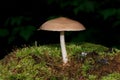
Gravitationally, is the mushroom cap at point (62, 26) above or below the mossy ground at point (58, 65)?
above

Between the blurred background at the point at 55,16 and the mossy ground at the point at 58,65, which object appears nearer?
the mossy ground at the point at 58,65

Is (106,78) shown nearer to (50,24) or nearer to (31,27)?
(50,24)

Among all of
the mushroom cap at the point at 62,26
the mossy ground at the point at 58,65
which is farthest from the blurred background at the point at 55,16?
the mushroom cap at the point at 62,26

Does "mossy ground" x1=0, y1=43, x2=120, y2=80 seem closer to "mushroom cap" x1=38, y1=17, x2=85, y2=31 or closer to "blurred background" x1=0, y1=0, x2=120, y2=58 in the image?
"mushroom cap" x1=38, y1=17, x2=85, y2=31

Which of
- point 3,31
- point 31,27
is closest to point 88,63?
point 31,27

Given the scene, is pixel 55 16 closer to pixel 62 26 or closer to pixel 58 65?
pixel 58 65

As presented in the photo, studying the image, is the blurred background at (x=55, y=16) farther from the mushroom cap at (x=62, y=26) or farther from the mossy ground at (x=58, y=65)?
the mushroom cap at (x=62, y=26)

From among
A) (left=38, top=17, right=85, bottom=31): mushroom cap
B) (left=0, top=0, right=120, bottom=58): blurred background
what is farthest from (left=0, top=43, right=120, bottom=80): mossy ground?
(left=0, top=0, right=120, bottom=58): blurred background

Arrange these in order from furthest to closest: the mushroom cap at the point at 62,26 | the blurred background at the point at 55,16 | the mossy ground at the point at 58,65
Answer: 1. the blurred background at the point at 55,16
2. the mossy ground at the point at 58,65
3. the mushroom cap at the point at 62,26
